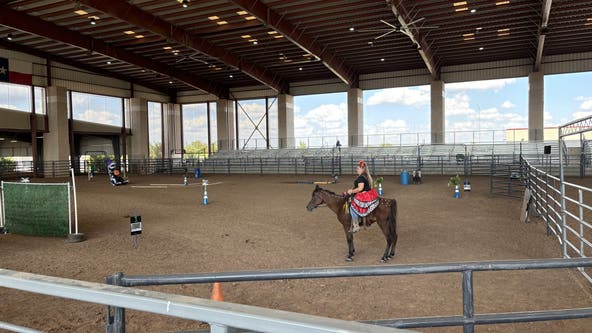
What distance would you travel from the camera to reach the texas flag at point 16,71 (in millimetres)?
29219

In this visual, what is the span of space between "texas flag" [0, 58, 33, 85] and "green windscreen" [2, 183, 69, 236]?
83.7 feet

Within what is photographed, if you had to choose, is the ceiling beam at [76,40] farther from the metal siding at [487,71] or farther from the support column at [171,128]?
the metal siding at [487,71]

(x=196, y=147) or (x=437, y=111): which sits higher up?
(x=437, y=111)

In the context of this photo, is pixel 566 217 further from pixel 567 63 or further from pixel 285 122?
pixel 285 122

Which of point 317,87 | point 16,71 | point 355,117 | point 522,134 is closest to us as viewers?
point 16,71

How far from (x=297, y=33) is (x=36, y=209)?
20.0 meters

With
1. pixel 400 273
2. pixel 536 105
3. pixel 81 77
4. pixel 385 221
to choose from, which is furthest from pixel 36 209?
pixel 536 105

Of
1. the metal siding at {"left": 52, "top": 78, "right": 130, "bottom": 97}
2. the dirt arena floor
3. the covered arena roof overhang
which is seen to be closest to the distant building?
the covered arena roof overhang

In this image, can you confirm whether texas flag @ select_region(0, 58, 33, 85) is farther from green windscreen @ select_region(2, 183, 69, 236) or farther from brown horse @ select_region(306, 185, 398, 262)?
brown horse @ select_region(306, 185, 398, 262)

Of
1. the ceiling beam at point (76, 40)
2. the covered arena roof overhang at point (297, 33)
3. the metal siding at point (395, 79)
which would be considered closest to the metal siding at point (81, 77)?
the covered arena roof overhang at point (297, 33)

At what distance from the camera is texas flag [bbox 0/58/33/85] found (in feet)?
95.9

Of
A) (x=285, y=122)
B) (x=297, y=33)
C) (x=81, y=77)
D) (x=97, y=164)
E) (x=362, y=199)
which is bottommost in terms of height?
(x=362, y=199)

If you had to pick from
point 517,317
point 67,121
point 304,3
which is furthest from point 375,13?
point 67,121

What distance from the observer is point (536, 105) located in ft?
99.1
